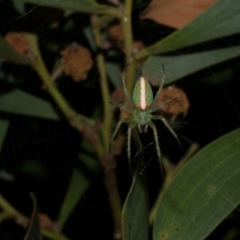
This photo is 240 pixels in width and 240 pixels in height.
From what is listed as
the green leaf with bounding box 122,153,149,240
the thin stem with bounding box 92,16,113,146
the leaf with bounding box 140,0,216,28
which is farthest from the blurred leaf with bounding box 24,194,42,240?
the leaf with bounding box 140,0,216,28

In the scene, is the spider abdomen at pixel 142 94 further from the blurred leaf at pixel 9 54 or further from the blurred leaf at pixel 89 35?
the blurred leaf at pixel 9 54

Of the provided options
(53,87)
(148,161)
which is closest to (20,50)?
(53,87)

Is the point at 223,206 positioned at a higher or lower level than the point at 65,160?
higher

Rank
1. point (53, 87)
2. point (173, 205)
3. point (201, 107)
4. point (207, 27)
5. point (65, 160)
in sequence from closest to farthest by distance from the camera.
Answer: point (173, 205) < point (207, 27) < point (53, 87) < point (201, 107) < point (65, 160)

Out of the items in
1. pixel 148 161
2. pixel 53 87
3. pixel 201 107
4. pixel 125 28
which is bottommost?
pixel 148 161

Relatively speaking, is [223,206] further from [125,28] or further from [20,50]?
[20,50]

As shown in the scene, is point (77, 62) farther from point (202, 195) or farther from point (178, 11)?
point (202, 195)

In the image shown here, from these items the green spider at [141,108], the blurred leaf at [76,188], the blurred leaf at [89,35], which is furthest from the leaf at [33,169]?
the blurred leaf at [89,35]
